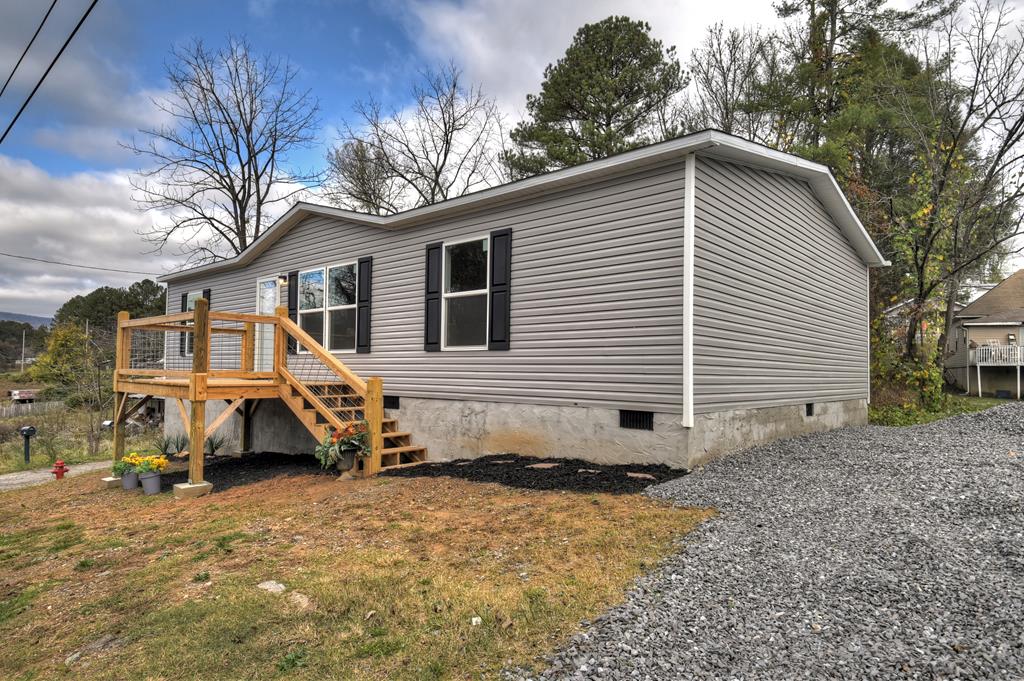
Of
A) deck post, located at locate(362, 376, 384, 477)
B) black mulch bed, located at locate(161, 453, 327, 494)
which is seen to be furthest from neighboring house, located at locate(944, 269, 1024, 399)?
black mulch bed, located at locate(161, 453, 327, 494)

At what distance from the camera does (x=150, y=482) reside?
7605 millimetres

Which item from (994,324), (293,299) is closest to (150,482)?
(293,299)

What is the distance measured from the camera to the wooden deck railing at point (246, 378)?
291 inches

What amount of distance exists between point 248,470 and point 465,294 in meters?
4.44

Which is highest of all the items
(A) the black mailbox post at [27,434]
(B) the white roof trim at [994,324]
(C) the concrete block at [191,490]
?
(B) the white roof trim at [994,324]

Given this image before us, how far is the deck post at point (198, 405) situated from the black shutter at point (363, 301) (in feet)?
8.53

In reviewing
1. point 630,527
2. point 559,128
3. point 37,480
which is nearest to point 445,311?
point 630,527

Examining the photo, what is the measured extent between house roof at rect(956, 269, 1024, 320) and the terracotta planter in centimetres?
2910

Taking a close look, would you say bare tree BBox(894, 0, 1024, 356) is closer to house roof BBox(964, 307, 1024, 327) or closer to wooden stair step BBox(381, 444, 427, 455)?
house roof BBox(964, 307, 1024, 327)

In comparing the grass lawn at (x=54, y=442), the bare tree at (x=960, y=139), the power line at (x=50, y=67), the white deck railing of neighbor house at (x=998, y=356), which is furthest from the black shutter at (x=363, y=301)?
the white deck railing of neighbor house at (x=998, y=356)

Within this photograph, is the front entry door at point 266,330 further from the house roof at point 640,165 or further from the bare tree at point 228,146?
the bare tree at point 228,146

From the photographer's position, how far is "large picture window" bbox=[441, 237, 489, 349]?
814 cm

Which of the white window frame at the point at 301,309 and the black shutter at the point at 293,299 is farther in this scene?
the black shutter at the point at 293,299

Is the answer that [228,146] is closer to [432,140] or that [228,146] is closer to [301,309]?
[432,140]
